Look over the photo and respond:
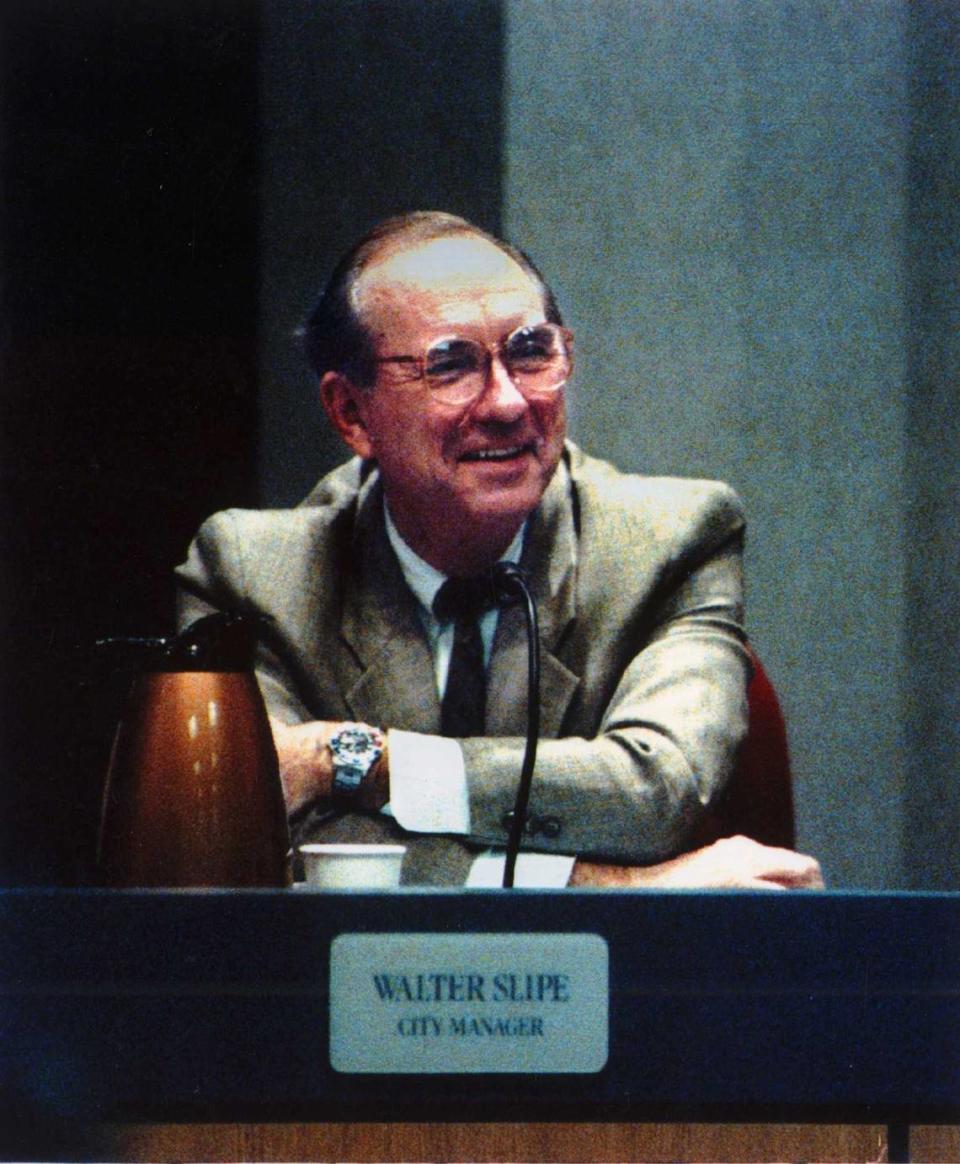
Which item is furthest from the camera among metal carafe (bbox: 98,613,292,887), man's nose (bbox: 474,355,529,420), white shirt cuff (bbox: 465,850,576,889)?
man's nose (bbox: 474,355,529,420)

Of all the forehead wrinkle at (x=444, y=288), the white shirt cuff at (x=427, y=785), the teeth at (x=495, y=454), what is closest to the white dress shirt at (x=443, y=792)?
the white shirt cuff at (x=427, y=785)

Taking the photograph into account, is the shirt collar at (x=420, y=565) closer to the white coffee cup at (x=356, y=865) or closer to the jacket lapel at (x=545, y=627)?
the jacket lapel at (x=545, y=627)

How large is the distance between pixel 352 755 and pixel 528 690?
150mm

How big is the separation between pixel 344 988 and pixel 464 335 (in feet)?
1.92

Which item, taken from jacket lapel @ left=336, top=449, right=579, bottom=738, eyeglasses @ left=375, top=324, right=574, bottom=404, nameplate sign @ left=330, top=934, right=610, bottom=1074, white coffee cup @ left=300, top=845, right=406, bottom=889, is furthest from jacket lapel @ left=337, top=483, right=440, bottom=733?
nameplate sign @ left=330, top=934, right=610, bottom=1074

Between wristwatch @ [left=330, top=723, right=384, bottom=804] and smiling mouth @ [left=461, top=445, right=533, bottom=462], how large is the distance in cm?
24

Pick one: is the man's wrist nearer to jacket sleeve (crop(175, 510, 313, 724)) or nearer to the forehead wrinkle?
jacket sleeve (crop(175, 510, 313, 724))

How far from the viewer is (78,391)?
122 cm

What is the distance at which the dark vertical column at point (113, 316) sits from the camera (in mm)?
1198

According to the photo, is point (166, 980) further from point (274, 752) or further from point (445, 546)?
point (445, 546)

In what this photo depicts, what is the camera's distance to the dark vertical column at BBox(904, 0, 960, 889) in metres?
1.22

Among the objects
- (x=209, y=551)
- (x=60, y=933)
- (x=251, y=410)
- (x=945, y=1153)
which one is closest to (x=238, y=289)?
(x=251, y=410)

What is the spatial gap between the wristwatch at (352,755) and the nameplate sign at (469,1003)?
0.33m

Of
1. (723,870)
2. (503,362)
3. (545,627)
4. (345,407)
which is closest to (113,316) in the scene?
(345,407)
